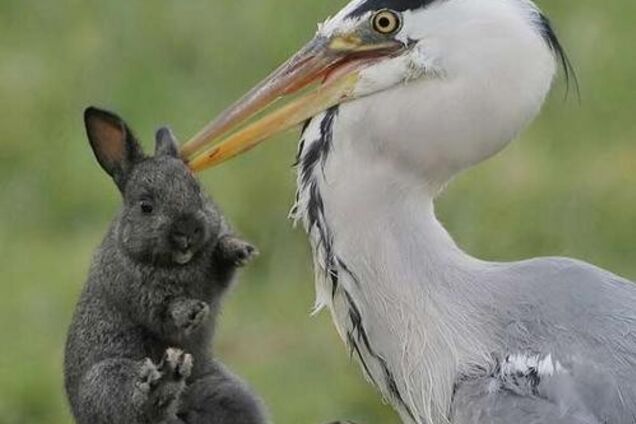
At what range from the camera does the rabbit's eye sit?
446 cm

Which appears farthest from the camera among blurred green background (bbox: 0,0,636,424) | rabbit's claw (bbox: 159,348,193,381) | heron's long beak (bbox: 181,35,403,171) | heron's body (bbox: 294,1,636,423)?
blurred green background (bbox: 0,0,636,424)

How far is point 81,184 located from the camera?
301 inches

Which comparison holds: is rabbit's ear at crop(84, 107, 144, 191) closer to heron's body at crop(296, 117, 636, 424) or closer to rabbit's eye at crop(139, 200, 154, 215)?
rabbit's eye at crop(139, 200, 154, 215)

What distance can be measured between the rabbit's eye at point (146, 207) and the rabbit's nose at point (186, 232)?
63 mm

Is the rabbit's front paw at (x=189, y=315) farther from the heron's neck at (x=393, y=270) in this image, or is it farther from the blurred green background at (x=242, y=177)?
the blurred green background at (x=242, y=177)

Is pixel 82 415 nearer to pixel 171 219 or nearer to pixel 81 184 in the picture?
pixel 171 219

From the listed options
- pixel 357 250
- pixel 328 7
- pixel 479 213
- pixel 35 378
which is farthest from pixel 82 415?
pixel 328 7

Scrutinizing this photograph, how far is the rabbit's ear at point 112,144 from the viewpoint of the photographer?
14.8ft

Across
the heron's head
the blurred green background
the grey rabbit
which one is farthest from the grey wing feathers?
the blurred green background

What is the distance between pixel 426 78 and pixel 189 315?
0.63 metres

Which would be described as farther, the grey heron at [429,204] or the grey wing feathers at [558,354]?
the grey heron at [429,204]

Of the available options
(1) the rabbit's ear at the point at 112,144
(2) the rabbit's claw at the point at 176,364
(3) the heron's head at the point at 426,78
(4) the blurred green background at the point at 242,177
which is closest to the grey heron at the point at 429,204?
(3) the heron's head at the point at 426,78

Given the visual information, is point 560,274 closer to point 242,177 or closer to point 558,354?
point 558,354

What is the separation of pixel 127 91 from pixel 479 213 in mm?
1384
